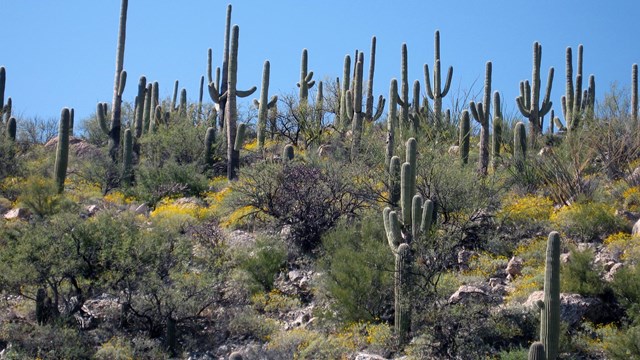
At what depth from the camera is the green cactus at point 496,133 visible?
24.5 meters

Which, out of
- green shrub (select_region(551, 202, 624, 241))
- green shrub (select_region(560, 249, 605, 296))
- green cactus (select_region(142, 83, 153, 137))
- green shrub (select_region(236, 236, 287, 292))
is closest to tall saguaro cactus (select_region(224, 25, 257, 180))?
green cactus (select_region(142, 83, 153, 137))

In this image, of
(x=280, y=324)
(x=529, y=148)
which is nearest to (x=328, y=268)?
(x=280, y=324)

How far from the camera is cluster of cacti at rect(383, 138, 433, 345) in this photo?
608 inches

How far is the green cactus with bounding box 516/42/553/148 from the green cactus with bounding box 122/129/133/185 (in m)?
10.6

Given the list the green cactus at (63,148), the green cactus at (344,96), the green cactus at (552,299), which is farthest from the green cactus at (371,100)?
the green cactus at (552,299)

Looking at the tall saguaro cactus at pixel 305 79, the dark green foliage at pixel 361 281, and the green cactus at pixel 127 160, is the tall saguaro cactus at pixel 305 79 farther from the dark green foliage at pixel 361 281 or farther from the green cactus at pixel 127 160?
the dark green foliage at pixel 361 281

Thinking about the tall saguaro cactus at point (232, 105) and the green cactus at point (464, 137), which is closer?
the green cactus at point (464, 137)

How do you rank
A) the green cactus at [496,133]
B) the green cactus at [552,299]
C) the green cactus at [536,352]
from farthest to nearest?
the green cactus at [496,133]
the green cactus at [552,299]
the green cactus at [536,352]

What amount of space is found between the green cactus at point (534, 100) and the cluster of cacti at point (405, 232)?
393 inches

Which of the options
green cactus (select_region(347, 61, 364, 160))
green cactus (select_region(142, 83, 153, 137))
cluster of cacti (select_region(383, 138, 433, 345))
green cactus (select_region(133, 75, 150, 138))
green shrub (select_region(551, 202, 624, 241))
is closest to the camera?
cluster of cacti (select_region(383, 138, 433, 345))

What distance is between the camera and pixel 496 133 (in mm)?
25547

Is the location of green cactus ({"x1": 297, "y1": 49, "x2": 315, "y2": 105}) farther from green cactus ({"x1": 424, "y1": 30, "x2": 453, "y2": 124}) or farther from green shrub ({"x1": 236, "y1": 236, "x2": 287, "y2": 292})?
green shrub ({"x1": 236, "y1": 236, "x2": 287, "y2": 292})

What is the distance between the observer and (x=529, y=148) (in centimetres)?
2511

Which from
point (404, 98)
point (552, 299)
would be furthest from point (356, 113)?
point (552, 299)
